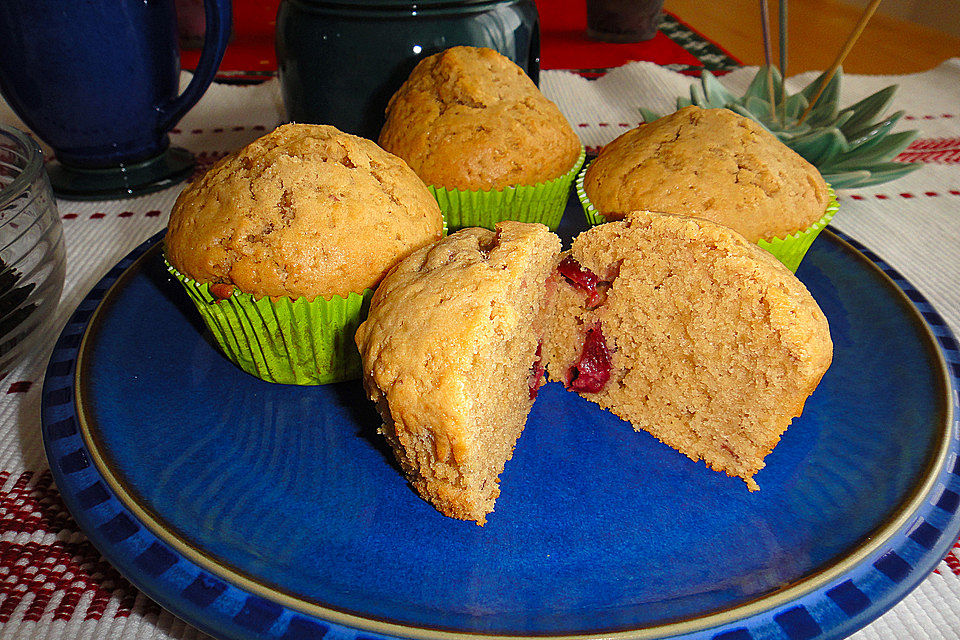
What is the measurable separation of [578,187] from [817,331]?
109cm

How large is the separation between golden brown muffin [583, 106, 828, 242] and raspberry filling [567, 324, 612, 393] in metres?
0.45

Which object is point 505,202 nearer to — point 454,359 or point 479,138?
point 479,138

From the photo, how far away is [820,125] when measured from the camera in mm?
3258

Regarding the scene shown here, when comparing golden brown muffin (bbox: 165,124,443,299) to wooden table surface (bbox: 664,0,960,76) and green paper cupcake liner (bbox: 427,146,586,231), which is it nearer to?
green paper cupcake liner (bbox: 427,146,586,231)

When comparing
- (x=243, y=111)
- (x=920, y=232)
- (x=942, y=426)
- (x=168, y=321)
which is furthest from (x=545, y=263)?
(x=243, y=111)

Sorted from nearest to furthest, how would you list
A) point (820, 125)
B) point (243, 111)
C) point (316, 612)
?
point (316, 612) < point (820, 125) < point (243, 111)

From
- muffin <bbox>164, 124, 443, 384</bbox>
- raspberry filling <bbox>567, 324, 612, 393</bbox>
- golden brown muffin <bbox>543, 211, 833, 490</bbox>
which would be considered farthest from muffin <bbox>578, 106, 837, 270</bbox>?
muffin <bbox>164, 124, 443, 384</bbox>

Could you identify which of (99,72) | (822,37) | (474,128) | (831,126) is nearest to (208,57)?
(99,72)

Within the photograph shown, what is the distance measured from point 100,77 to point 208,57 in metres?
0.46

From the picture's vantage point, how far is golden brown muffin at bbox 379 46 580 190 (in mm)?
2432

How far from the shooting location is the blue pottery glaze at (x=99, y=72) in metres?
2.72

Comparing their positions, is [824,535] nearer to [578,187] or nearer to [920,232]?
[578,187]

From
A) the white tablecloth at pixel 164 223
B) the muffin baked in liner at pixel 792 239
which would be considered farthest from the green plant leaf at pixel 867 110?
the muffin baked in liner at pixel 792 239

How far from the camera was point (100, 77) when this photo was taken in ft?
9.54
